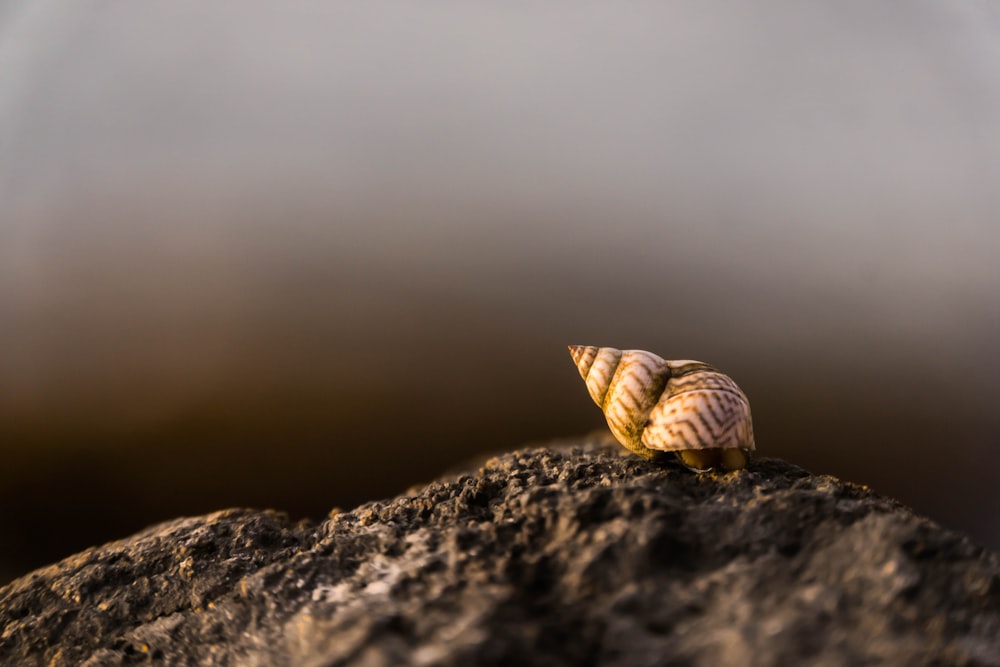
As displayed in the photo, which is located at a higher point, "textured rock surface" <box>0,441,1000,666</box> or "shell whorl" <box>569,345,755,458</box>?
"shell whorl" <box>569,345,755,458</box>

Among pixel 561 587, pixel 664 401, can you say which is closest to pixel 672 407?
pixel 664 401

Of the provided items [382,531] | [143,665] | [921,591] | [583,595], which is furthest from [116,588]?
[921,591]

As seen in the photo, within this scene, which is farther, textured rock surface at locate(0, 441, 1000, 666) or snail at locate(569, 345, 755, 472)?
snail at locate(569, 345, 755, 472)

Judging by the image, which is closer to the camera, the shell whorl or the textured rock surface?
the textured rock surface

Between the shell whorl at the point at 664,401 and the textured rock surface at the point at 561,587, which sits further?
the shell whorl at the point at 664,401
